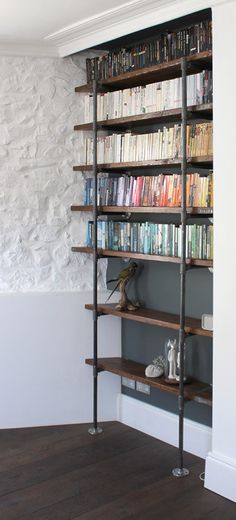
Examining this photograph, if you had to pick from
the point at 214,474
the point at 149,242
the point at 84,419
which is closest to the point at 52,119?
the point at 149,242

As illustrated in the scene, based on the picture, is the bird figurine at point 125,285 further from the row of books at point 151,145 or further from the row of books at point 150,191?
the row of books at point 151,145

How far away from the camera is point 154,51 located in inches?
137

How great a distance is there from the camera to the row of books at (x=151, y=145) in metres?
3.21

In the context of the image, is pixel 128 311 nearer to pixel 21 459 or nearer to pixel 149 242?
pixel 149 242

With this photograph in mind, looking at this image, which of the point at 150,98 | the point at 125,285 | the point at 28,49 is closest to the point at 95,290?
the point at 125,285

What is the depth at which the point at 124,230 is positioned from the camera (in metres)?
3.72

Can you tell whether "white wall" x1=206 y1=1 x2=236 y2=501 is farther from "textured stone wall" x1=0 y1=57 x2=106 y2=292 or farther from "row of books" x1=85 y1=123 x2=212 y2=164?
"textured stone wall" x1=0 y1=57 x2=106 y2=292

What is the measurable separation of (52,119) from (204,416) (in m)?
2.12

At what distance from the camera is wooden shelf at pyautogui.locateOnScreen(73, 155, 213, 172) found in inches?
125

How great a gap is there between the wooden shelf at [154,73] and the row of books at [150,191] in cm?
57

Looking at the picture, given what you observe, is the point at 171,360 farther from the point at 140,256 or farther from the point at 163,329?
the point at 140,256

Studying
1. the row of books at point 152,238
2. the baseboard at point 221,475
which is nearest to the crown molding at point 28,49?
the row of books at point 152,238

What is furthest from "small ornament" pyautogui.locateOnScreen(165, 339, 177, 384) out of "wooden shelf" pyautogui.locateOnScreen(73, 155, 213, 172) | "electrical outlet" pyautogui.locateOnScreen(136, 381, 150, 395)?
"wooden shelf" pyautogui.locateOnScreen(73, 155, 213, 172)

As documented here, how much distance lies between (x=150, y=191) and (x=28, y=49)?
1274mm
